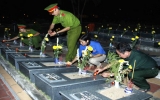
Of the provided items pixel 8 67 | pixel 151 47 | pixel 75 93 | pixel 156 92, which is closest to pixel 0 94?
pixel 8 67

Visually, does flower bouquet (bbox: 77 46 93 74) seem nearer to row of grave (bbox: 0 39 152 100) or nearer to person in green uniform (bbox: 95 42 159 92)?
row of grave (bbox: 0 39 152 100)

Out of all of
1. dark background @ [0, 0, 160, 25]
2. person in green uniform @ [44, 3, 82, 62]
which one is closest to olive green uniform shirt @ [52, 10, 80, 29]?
person in green uniform @ [44, 3, 82, 62]

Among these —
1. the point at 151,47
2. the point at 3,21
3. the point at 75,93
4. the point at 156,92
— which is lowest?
the point at 156,92

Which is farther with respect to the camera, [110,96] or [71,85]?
[71,85]

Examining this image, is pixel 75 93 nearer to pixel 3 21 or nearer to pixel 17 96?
pixel 17 96

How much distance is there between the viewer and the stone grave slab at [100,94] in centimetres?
260

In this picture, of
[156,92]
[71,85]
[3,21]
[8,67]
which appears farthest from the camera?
[3,21]

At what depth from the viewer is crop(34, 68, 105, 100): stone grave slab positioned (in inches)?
113

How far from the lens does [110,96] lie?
2.69 metres

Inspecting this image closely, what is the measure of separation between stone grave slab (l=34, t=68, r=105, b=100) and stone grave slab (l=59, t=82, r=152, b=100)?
0.12 metres

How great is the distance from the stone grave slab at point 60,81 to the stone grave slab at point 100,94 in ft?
0.41

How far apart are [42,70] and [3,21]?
1532cm

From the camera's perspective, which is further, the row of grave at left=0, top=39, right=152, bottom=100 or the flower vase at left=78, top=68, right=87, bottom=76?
the flower vase at left=78, top=68, right=87, bottom=76

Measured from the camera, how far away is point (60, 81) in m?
3.04
